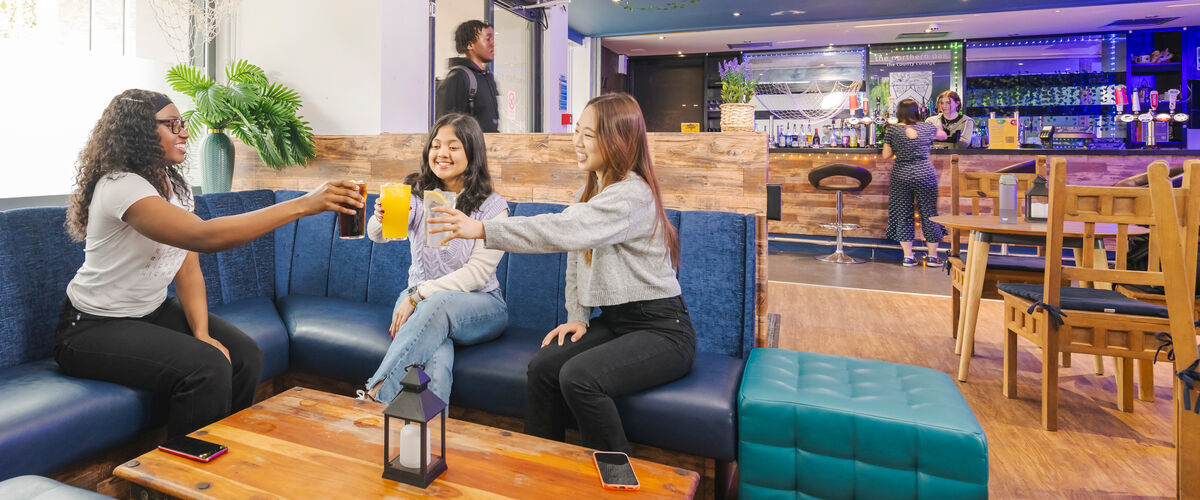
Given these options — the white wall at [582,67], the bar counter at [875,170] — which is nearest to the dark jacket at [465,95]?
the bar counter at [875,170]

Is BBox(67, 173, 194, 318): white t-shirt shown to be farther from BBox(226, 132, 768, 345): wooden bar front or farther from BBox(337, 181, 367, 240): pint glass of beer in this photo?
BBox(226, 132, 768, 345): wooden bar front

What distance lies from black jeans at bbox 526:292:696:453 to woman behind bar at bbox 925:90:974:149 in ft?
19.0

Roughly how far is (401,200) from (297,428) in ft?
1.88

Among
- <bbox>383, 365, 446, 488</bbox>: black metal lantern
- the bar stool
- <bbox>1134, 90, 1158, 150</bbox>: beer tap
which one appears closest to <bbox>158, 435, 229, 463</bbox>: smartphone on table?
<bbox>383, 365, 446, 488</bbox>: black metal lantern

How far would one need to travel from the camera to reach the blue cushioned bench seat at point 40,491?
1126 mm

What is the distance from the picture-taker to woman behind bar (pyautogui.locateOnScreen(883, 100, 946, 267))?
19.3 ft

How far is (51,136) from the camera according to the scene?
2873 millimetres

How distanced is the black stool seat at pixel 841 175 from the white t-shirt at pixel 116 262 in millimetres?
5583

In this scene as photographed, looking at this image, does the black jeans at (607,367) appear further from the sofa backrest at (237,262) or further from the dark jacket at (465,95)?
the dark jacket at (465,95)

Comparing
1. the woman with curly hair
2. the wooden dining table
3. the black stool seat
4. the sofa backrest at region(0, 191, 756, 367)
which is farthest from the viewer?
the black stool seat

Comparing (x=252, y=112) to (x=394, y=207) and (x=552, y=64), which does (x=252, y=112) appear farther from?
(x=552, y=64)

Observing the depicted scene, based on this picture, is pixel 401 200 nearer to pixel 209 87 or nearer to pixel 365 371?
pixel 365 371

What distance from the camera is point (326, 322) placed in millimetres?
2363

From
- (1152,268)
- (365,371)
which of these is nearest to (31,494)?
(365,371)
